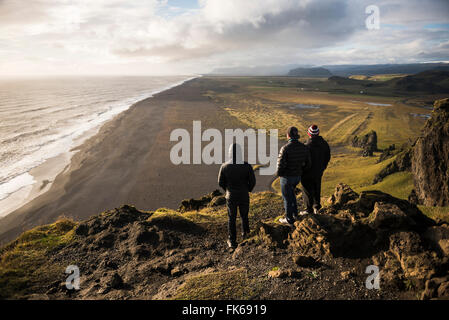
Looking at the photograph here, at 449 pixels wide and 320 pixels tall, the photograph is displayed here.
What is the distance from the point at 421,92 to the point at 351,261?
486 ft

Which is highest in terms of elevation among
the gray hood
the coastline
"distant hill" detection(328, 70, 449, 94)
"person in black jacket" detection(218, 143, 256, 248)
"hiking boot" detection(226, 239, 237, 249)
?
"distant hill" detection(328, 70, 449, 94)

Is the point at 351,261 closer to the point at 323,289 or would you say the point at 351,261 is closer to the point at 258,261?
the point at 323,289

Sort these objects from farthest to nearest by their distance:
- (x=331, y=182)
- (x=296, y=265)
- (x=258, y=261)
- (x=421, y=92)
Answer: (x=421, y=92)
(x=331, y=182)
(x=258, y=261)
(x=296, y=265)

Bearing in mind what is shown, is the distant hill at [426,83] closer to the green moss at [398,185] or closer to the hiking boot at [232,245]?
the green moss at [398,185]

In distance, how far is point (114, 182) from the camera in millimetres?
25109

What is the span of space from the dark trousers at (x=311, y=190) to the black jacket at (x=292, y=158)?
78 cm

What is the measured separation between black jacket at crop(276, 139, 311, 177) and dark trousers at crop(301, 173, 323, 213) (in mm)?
781

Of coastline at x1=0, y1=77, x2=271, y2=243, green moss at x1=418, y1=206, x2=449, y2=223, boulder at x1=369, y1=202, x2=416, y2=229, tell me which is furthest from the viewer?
coastline at x1=0, y1=77, x2=271, y2=243

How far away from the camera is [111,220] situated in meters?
10.0

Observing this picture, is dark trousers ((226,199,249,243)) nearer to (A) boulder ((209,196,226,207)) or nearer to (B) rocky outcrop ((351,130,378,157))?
(A) boulder ((209,196,226,207))

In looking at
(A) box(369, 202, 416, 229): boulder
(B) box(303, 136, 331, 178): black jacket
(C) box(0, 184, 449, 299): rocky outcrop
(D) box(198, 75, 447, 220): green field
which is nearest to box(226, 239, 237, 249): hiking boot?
(C) box(0, 184, 449, 299): rocky outcrop

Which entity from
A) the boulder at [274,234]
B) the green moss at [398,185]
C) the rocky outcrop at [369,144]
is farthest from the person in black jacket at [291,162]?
the rocky outcrop at [369,144]

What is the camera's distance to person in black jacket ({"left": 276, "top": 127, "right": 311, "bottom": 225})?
681cm
